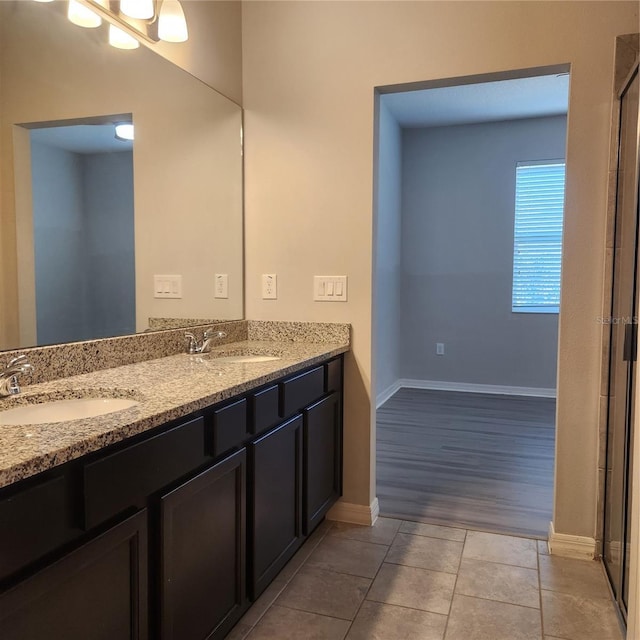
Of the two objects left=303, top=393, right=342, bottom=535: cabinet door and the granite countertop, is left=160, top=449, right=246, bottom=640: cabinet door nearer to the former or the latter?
the granite countertop

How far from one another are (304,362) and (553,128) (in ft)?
14.5

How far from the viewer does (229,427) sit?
61.1 inches

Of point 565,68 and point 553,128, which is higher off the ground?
point 553,128

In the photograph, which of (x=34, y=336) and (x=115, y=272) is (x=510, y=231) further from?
(x=34, y=336)

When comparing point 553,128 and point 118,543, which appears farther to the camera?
point 553,128

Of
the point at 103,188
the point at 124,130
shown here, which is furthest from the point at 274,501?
the point at 124,130

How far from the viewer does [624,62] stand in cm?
211

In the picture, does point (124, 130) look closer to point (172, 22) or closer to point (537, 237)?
point (172, 22)

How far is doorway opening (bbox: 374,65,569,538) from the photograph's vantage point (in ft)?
15.9

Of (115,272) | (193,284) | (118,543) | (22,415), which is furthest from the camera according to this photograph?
(193,284)

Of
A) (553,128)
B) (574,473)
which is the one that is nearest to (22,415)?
(574,473)

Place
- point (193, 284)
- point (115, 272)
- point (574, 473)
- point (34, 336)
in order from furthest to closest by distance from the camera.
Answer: point (193, 284)
point (574, 473)
point (115, 272)
point (34, 336)

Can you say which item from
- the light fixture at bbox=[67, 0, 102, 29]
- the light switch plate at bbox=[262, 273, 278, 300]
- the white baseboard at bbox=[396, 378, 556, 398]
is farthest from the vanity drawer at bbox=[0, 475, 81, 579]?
the white baseboard at bbox=[396, 378, 556, 398]

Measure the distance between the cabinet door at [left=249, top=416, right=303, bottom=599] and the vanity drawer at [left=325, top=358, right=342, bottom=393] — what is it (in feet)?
1.05
